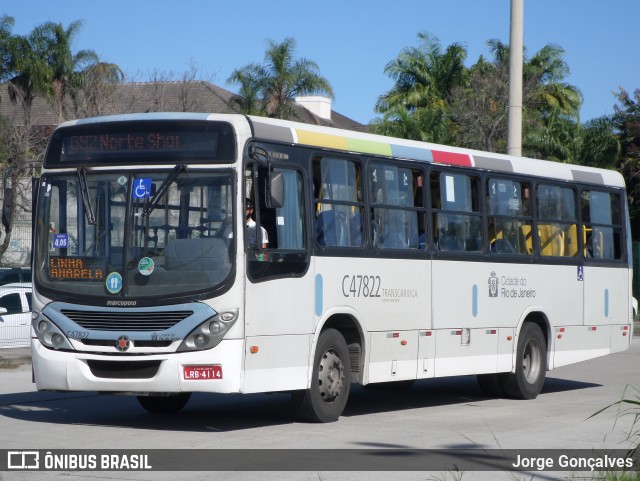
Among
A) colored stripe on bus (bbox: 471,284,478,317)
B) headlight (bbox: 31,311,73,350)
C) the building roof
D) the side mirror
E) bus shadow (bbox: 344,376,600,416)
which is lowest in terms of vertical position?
bus shadow (bbox: 344,376,600,416)

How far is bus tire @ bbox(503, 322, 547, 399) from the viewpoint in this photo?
16234 mm

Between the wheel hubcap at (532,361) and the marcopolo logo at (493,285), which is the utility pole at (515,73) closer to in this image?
the wheel hubcap at (532,361)

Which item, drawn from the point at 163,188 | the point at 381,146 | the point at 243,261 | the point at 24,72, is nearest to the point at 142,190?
the point at 163,188

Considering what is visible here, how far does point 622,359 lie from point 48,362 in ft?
50.5

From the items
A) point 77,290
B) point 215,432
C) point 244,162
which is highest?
point 244,162

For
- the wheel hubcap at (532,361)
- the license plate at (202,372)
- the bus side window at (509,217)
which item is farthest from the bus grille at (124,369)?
the wheel hubcap at (532,361)

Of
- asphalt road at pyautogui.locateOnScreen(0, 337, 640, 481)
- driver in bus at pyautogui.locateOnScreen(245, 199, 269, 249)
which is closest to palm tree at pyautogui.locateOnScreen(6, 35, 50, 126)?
asphalt road at pyautogui.locateOnScreen(0, 337, 640, 481)

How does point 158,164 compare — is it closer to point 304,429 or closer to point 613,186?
point 304,429

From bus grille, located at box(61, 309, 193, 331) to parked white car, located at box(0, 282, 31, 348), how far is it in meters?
11.9

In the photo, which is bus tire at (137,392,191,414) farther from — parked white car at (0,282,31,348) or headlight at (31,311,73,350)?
parked white car at (0,282,31,348)

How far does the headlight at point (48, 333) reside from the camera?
39.2 ft

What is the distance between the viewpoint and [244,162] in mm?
11680

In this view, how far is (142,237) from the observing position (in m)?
11.7

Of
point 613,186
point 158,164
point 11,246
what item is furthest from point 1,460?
point 11,246
